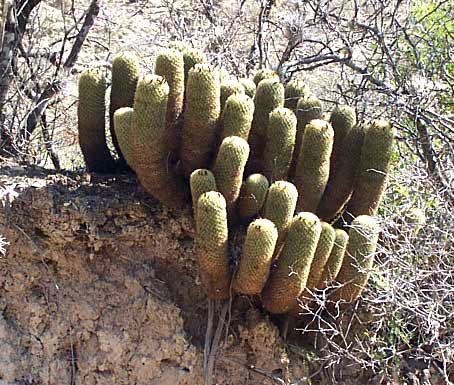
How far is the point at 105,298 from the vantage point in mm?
5195

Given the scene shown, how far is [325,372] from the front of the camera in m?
5.36

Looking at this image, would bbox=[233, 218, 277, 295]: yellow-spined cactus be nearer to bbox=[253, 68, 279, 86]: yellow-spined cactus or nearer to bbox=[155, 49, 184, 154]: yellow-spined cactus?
Answer: bbox=[155, 49, 184, 154]: yellow-spined cactus

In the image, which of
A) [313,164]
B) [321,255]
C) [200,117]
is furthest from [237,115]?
[321,255]

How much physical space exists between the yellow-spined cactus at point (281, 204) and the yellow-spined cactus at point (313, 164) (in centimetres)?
32

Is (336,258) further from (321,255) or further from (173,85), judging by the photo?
(173,85)

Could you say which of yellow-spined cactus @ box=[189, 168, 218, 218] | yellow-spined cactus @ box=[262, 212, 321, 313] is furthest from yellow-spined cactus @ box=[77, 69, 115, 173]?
yellow-spined cactus @ box=[262, 212, 321, 313]

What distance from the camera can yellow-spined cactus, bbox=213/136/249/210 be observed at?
4.74m

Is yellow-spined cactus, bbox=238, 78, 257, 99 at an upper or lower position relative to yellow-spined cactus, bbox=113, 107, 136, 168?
upper

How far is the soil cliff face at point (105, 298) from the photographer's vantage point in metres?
5.08

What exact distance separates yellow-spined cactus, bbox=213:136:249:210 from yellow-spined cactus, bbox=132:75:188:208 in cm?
37

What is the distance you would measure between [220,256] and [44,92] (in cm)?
270

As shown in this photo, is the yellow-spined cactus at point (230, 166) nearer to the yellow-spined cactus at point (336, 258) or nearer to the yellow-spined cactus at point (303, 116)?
the yellow-spined cactus at point (303, 116)

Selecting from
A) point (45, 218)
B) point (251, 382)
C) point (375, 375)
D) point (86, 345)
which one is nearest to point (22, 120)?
point (45, 218)

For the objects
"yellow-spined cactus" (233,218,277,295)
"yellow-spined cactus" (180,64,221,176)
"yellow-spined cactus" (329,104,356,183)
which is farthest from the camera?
"yellow-spined cactus" (329,104,356,183)
